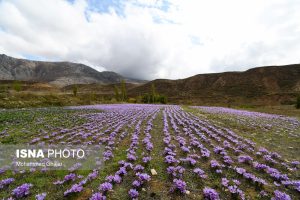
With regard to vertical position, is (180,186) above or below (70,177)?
below

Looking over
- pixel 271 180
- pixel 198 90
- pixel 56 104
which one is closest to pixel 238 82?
pixel 198 90

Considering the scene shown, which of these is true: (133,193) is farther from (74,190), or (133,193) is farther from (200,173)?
(200,173)

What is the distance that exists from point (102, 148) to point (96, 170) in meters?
3.33

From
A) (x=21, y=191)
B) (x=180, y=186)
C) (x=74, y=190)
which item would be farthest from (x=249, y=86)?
(x=21, y=191)

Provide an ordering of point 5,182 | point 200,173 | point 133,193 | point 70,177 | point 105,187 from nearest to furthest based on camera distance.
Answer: point 133,193 < point 105,187 < point 5,182 < point 70,177 < point 200,173

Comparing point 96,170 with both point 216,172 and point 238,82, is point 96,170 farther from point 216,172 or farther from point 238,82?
point 238,82

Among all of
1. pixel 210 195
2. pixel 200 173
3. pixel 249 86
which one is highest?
pixel 249 86

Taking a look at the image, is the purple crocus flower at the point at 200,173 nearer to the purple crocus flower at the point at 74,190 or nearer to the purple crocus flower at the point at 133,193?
the purple crocus flower at the point at 133,193

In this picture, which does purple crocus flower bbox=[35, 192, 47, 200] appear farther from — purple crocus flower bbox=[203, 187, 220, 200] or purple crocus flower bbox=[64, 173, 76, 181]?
purple crocus flower bbox=[203, 187, 220, 200]

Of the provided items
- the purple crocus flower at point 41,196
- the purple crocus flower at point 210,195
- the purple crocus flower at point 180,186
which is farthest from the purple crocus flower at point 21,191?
the purple crocus flower at point 210,195

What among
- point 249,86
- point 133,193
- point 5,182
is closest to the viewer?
point 133,193

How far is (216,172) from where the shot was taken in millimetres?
8781

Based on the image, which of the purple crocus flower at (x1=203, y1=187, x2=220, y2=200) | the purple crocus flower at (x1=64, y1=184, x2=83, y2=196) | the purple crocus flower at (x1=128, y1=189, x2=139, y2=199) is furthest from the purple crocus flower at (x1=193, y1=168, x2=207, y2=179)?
the purple crocus flower at (x1=64, y1=184, x2=83, y2=196)

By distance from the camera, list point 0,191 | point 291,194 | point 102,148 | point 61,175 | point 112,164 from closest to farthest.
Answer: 1. point 0,191
2. point 291,194
3. point 61,175
4. point 112,164
5. point 102,148
